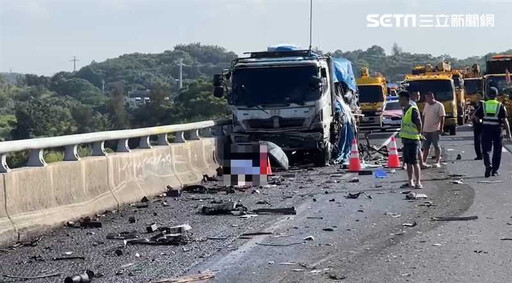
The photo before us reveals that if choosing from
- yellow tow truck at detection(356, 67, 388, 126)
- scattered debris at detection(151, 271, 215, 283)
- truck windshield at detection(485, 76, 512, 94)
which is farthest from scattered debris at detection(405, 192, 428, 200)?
truck windshield at detection(485, 76, 512, 94)

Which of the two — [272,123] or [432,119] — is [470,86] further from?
[432,119]

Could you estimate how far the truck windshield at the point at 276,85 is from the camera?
71.9 ft

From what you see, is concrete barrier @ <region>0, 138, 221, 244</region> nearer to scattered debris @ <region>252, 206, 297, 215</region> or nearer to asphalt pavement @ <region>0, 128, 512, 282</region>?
asphalt pavement @ <region>0, 128, 512, 282</region>

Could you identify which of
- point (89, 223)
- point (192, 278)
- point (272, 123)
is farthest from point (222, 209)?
point (272, 123)

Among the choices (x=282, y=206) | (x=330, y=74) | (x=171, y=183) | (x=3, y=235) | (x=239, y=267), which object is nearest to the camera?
(x=239, y=267)

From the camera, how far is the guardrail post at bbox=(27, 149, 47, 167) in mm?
11453

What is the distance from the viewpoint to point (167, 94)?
6581 centimetres

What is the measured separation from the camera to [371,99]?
1647 inches

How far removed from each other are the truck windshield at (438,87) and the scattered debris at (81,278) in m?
31.2

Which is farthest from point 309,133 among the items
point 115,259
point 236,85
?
point 115,259

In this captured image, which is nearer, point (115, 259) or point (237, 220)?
point (115, 259)

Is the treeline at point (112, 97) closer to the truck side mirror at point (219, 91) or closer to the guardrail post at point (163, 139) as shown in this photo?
the truck side mirror at point (219, 91)

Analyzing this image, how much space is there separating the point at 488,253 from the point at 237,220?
3.84 m

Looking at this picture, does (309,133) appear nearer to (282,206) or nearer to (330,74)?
(330,74)
